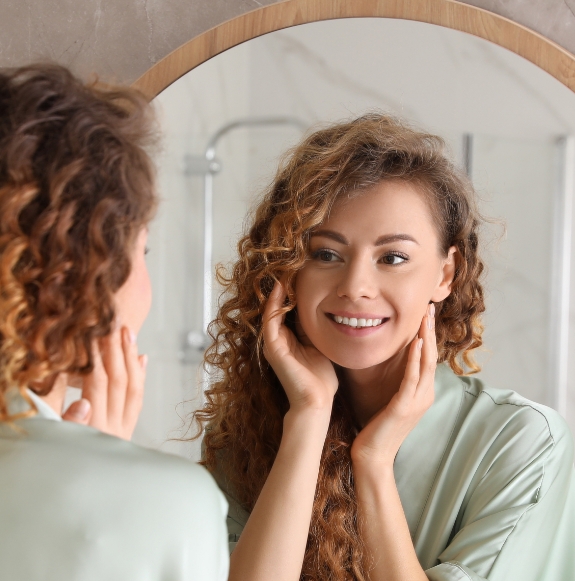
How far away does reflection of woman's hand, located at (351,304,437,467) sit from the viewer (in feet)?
3.19

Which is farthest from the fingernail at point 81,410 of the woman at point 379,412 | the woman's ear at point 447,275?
the woman's ear at point 447,275

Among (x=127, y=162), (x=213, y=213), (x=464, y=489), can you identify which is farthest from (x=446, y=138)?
(x=127, y=162)

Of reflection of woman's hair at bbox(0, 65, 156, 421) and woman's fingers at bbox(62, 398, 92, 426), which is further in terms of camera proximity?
woman's fingers at bbox(62, 398, 92, 426)

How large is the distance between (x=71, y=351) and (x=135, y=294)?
128 millimetres

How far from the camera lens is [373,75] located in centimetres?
115

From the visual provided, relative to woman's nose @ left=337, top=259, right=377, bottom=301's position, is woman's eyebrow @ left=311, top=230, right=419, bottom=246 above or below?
above

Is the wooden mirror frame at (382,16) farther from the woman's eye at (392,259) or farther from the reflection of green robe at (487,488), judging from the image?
the reflection of green robe at (487,488)

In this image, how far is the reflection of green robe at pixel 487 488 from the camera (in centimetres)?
91

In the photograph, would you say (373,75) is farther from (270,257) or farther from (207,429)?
(207,429)

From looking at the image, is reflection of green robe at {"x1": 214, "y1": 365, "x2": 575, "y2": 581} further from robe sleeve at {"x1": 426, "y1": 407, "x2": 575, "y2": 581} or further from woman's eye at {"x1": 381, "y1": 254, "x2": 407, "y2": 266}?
woman's eye at {"x1": 381, "y1": 254, "x2": 407, "y2": 266}

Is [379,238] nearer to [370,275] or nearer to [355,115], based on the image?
[370,275]

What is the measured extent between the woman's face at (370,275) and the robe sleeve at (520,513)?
0.68 ft

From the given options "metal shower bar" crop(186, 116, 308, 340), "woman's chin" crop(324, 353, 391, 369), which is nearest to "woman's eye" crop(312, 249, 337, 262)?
"woman's chin" crop(324, 353, 391, 369)

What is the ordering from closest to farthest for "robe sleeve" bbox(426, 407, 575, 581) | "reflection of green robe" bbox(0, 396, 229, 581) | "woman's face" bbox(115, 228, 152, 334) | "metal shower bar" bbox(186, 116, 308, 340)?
"reflection of green robe" bbox(0, 396, 229, 581) → "woman's face" bbox(115, 228, 152, 334) → "robe sleeve" bbox(426, 407, 575, 581) → "metal shower bar" bbox(186, 116, 308, 340)
